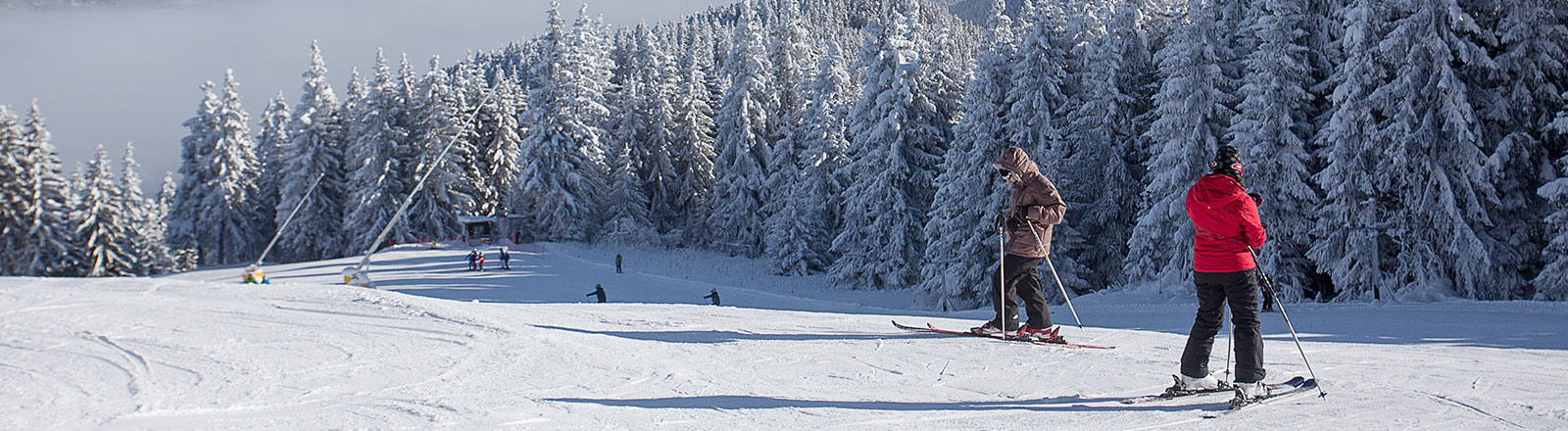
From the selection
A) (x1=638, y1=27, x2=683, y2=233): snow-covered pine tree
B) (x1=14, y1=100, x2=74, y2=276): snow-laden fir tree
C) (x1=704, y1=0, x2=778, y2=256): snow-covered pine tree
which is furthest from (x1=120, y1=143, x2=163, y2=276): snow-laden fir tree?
(x1=704, y1=0, x2=778, y2=256): snow-covered pine tree

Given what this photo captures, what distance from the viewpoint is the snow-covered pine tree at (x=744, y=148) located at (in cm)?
4794

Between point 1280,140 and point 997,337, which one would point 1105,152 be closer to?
point 1280,140

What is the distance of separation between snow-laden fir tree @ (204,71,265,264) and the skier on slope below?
180 feet

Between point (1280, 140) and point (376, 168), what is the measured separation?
140ft

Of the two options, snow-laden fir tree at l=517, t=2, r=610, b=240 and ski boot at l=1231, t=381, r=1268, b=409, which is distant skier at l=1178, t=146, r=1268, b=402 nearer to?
ski boot at l=1231, t=381, r=1268, b=409

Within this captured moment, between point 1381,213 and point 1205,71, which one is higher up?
point 1205,71

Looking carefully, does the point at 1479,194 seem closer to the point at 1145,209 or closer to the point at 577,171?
the point at 1145,209

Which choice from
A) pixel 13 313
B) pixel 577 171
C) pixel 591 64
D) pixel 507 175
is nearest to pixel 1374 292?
pixel 13 313

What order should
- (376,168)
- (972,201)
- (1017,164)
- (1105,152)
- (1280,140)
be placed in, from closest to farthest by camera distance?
(1017,164)
(1280,140)
(972,201)
(1105,152)
(376,168)

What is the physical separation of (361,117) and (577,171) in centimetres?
1297

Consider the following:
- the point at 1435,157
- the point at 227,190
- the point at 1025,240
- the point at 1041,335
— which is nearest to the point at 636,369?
the point at 1025,240

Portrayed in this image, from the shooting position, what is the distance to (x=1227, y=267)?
5.72 meters

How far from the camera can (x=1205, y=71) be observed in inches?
903

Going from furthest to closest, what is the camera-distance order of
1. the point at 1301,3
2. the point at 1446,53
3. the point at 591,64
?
the point at 591,64, the point at 1301,3, the point at 1446,53
